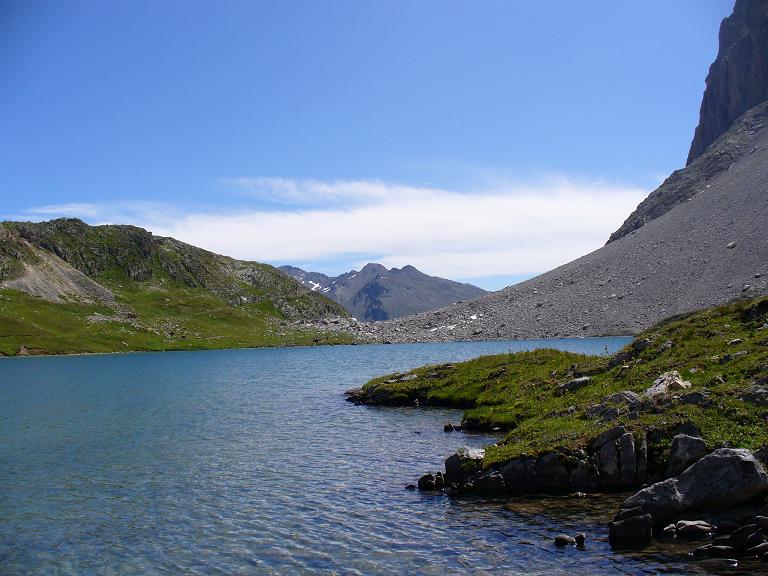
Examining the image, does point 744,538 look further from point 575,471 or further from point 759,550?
point 575,471

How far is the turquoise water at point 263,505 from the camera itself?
65.6 ft

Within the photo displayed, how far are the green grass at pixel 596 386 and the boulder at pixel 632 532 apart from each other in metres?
5.58

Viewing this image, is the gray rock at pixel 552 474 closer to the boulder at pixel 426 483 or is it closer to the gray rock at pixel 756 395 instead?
the boulder at pixel 426 483

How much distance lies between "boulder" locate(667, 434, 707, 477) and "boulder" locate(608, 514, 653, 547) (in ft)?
13.8

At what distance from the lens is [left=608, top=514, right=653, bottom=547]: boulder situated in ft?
64.2

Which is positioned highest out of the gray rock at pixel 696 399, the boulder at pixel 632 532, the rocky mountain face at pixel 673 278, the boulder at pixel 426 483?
→ the rocky mountain face at pixel 673 278

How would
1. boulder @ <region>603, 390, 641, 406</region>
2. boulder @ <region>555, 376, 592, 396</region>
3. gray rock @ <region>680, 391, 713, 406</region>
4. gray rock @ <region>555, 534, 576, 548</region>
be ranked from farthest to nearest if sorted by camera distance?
boulder @ <region>555, 376, 592, 396</region>
boulder @ <region>603, 390, 641, 406</region>
gray rock @ <region>680, 391, 713, 406</region>
gray rock @ <region>555, 534, 576, 548</region>

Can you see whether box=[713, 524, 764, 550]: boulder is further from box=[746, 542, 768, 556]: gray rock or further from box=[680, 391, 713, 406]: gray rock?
box=[680, 391, 713, 406]: gray rock

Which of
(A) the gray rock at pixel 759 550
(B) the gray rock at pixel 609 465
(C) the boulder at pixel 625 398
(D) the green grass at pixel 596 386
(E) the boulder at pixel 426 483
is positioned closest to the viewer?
(A) the gray rock at pixel 759 550

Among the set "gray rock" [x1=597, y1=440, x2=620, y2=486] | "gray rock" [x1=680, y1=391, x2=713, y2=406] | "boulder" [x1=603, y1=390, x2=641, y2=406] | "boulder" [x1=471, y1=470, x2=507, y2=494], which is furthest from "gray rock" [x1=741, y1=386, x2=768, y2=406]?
"boulder" [x1=471, y1=470, x2=507, y2=494]

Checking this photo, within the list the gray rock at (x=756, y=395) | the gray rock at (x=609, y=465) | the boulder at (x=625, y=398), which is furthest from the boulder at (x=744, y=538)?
the boulder at (x=625, y=398)

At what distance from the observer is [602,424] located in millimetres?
28094

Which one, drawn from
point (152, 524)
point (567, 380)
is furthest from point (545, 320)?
point (152, 524)

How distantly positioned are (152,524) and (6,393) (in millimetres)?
72101
